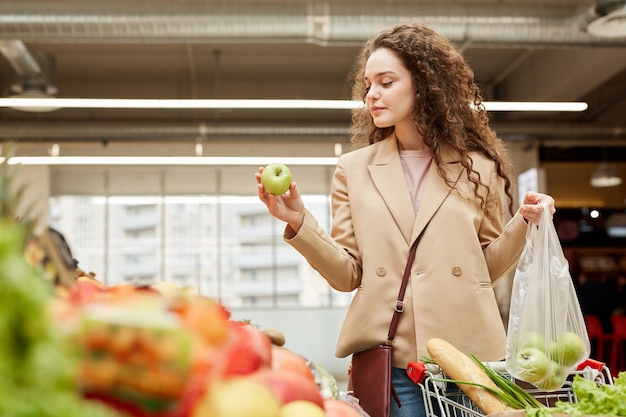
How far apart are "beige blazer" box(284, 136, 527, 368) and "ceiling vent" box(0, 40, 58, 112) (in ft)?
23.6

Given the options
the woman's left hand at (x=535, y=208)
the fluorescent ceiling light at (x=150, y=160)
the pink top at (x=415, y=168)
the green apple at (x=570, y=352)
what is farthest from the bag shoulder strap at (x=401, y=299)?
the fluorescent ceiling light at (x=150, y=160)

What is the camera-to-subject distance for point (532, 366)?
139 cm

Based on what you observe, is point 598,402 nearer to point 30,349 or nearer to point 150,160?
point 30,349

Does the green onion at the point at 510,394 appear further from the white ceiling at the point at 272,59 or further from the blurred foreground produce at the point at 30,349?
the white ceiling at the point at 272,59

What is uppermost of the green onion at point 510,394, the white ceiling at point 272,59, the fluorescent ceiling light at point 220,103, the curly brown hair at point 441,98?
the white ceiling at point 272,59

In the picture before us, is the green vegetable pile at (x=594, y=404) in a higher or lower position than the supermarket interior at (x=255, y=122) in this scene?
lower

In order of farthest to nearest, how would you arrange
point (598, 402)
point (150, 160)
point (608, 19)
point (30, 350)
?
point (150, 160), point (608, 19), point (598, 402), point (30, 350)

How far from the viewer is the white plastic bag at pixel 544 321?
1398 mm

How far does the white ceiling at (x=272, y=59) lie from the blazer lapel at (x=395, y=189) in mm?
4589

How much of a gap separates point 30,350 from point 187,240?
495 inches

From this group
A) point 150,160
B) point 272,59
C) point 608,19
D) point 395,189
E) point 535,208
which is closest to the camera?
point 535,208

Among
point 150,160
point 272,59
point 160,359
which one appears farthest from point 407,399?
point 272,59

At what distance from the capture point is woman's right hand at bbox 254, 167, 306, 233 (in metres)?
1.66

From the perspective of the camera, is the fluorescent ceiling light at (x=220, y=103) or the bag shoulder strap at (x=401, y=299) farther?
the fluorescent ceiling light at (x=220, y=103)
